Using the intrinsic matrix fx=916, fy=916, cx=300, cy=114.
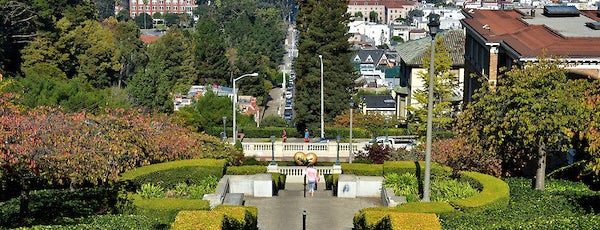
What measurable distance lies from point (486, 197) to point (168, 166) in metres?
9.98

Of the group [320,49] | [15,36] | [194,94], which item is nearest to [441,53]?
[320,49]

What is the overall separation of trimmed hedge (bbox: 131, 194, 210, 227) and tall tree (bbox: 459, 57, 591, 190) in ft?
30.8

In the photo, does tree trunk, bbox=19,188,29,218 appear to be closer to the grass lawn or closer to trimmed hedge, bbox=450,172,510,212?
the grass lawn

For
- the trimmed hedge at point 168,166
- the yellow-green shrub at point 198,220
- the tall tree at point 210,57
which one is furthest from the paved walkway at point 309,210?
the tall tree at point 210,57

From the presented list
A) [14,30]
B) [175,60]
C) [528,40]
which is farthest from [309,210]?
[175,60]

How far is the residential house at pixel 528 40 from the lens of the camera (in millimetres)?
38594

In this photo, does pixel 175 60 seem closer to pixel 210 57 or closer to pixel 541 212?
pixel 210 57

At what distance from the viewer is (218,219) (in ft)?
65.7

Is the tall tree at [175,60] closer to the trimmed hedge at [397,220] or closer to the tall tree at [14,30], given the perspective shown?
the tall tree at [14,30]

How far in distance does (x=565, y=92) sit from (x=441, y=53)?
24.1m

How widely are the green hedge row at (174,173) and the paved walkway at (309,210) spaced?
151cm

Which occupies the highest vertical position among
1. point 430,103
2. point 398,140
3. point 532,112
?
point 430,103

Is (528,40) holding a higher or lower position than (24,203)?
higher

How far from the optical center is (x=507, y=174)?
30.4 m
